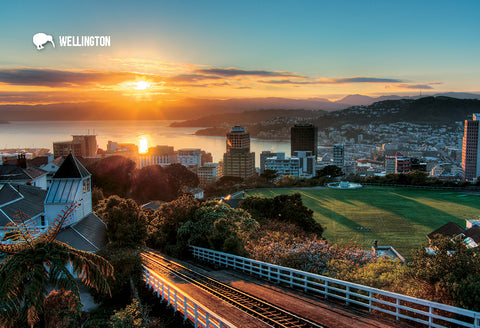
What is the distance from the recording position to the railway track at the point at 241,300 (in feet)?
23.0

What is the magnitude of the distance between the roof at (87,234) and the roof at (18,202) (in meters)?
1.81

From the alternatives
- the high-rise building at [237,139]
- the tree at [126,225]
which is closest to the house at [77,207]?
the tree at [126,225]

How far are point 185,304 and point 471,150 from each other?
128719mm

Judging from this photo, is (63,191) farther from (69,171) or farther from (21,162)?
(21,162)

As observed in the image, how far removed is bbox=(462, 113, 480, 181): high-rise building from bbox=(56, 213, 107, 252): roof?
398ft

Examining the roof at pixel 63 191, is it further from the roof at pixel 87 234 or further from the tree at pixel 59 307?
the tree at pixel 59 307

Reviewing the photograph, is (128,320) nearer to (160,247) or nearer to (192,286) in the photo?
(192,286)

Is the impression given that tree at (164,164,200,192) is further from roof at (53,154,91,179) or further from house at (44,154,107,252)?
roof at (53,154,91,179)

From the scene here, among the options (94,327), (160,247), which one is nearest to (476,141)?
(160,247)

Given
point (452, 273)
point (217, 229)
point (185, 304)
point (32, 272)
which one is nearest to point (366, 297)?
point (452, 273)

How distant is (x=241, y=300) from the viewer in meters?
8.38

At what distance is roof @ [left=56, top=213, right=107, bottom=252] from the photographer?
1393cm

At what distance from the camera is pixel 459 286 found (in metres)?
6.64

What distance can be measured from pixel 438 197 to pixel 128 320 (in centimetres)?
3849
